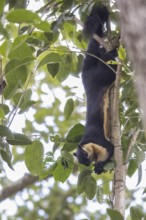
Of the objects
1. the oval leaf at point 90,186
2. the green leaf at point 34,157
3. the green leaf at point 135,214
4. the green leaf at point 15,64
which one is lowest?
the green leaf at point 135,214

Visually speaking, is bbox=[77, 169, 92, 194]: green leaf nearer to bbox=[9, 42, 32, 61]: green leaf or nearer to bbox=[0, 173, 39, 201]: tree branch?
bbox=[9, 42, 32, 61]: green leaf

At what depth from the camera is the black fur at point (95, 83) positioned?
7.58 feet

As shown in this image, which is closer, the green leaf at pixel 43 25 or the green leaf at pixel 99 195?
the green leaf at pixel 43 25

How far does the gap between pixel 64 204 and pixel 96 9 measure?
2.30 metres

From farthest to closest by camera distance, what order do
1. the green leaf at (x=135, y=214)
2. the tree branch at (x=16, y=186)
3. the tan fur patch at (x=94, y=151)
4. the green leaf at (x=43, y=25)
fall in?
the tree branch at (x=16, y=186), the tan fur patch at (x=94, y=151), the green leaf at (x=43, y=25), the green leaf at (x=135, y=214)

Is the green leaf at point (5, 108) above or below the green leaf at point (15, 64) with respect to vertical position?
below

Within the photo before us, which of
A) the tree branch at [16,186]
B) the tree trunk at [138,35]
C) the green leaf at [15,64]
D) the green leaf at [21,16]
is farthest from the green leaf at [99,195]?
the tree branch at [16,186]

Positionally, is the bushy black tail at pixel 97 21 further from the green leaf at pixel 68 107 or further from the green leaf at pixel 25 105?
the green leaf at pixel 25 105

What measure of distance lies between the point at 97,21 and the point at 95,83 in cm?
31

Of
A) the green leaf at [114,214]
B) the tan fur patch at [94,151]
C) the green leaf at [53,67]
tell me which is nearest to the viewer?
the green leaf at [114,214]

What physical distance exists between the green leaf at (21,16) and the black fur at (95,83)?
1.96 ft

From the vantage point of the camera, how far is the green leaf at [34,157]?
190cm

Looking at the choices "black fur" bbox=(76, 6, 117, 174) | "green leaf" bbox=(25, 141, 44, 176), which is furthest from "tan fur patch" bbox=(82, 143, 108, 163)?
"green leaf" bbox=(25, 141, 44, 176)

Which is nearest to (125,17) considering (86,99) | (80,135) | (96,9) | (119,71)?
(119,71)
